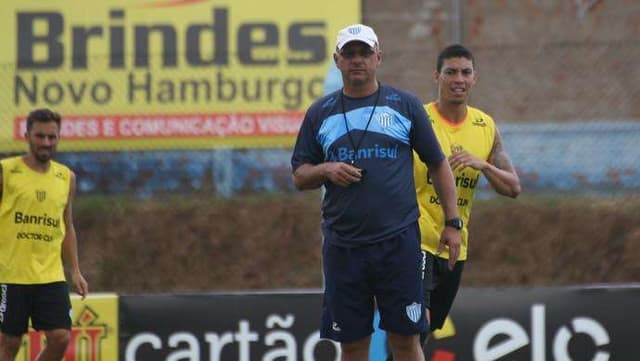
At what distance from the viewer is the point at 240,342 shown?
9.46m

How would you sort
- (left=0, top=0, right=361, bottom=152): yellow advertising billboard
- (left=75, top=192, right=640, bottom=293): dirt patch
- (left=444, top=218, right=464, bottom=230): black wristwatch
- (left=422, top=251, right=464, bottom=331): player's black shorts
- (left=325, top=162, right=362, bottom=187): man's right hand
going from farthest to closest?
(left=0, top=0, right=361, bottom=152): yellow advertising billboard
(left=75, top=192, right=640, bottom=293): dirt patch
(left=422, top=251, right=464, bottom=331): player's black shorts
(left=444, top=218, right=464, bottom=230): black wristwatch
(left=325, top=162, right=362, bottom=187): man's right hand

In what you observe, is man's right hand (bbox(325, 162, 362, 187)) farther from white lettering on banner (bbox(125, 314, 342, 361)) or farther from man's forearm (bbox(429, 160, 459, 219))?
white lettering on banner (bbox(125, 314, 342, 361))

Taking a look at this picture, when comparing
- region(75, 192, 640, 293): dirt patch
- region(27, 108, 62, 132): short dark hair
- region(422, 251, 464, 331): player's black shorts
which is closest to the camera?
region(422, 251, 464, 331): player's black shorts

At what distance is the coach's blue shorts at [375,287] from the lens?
6707mm

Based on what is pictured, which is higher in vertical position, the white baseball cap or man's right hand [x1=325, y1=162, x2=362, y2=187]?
the white baseball cap

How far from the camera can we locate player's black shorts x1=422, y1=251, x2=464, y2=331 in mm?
7676

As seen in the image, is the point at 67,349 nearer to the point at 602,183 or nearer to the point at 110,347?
the point at 110,347

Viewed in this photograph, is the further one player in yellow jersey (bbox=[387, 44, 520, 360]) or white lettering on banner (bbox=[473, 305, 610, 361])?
white lettering on banner (bbox=[473, 305, 610, 361])

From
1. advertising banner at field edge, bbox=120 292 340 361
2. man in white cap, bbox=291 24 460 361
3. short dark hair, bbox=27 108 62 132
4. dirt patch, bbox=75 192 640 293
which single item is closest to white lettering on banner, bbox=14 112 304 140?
dirt patch, bbox=75 192 640 293

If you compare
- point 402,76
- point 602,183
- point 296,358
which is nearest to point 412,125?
point 296,358

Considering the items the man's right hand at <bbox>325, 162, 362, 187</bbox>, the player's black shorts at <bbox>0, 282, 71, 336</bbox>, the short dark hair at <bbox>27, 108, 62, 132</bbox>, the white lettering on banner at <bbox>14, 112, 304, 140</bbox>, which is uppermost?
the white lettering on banner at <bbox>14, 112, 304, 140</bbox>

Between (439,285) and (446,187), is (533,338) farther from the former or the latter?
(446,187)

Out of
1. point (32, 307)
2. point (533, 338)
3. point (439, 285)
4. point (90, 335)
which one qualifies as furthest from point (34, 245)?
point (533, 338)

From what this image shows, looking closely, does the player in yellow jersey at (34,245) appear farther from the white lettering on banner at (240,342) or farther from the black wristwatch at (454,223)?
the black wristwatch at (454,223)
